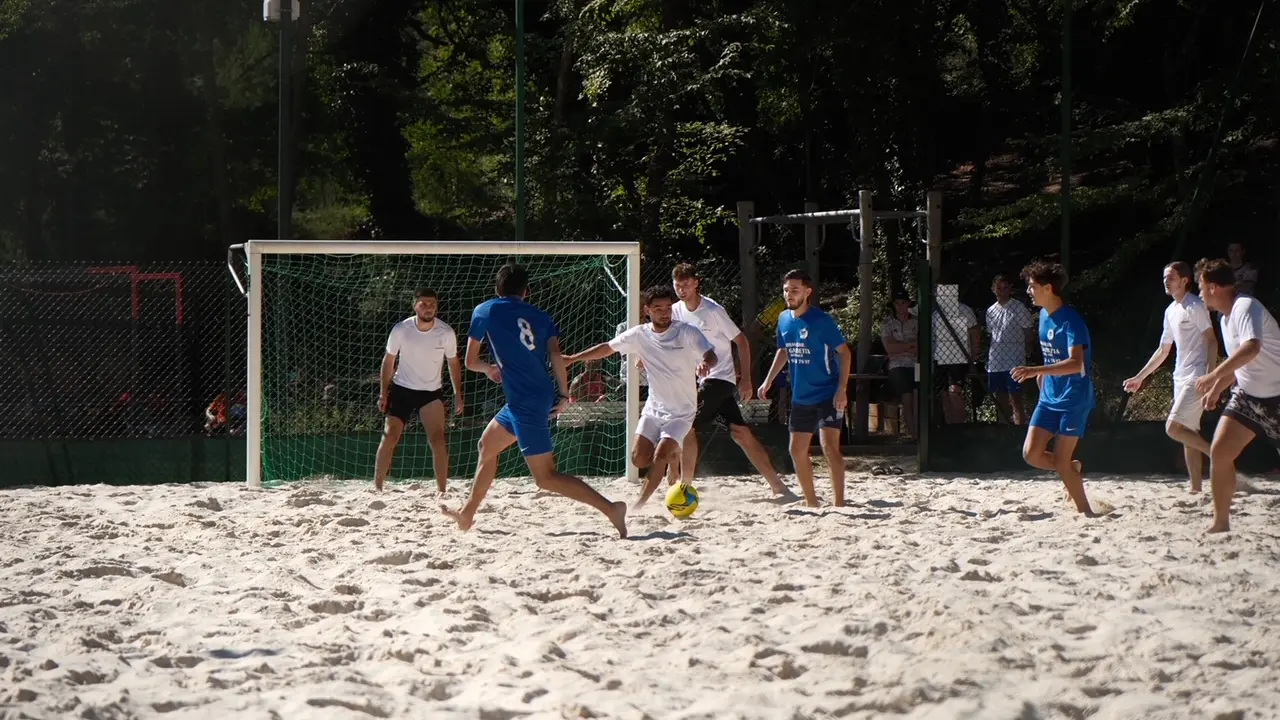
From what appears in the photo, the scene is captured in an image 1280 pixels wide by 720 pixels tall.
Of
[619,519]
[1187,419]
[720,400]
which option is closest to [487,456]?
[619,519]

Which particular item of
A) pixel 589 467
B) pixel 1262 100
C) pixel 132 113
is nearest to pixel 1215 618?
pixel 589 467

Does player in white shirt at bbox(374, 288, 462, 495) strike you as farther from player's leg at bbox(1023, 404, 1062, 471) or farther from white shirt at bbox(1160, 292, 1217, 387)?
white shirt at bbox(1160, 292, 1217, 387)

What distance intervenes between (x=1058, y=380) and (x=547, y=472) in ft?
10.6

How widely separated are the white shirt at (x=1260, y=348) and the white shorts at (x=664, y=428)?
3237mm

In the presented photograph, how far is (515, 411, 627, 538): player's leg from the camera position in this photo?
8.31 metres

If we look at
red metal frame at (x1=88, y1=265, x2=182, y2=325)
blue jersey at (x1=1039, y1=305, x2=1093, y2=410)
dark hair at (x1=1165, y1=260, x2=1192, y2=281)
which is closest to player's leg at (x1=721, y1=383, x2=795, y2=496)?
blue jersey at (x1=1039, y1=305, x2=1093, y2=410)

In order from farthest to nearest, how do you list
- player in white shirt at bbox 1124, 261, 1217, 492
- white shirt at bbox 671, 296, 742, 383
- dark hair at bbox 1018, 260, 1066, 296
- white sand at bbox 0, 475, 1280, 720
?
white shirt at bbox 671, 296, 742, 383 < player in white shirt at bbox 1124, 261, 1217, 492 < dark hair at bbox 1018, 260, 1066, 296 < white sand at bbox 0, 475, 1280, 720

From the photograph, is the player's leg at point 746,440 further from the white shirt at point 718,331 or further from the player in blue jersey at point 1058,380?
the player in blue jersey at point 1058,380

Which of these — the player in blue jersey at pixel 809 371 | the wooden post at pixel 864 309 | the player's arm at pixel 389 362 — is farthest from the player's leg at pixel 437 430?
the wooden post at pixel 864 309

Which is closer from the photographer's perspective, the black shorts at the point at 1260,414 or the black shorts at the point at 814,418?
the black shorts at the point at 1260,414

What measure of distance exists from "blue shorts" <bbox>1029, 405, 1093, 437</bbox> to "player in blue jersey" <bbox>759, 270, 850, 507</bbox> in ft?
4.23

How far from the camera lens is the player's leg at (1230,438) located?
792 centimetres

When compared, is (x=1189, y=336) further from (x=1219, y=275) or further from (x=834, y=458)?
(x=834, y=458)

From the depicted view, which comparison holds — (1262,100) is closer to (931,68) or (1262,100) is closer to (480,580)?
(931,68)
